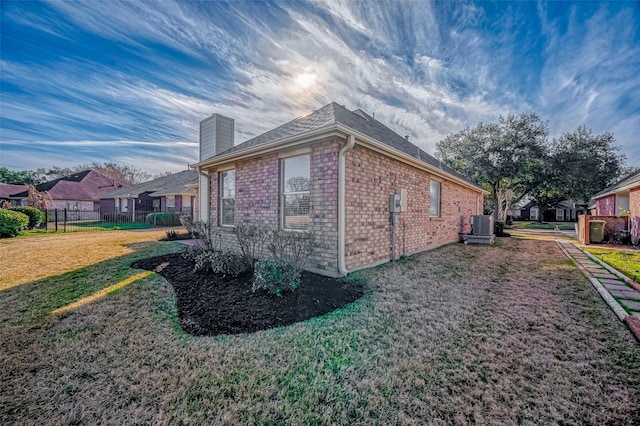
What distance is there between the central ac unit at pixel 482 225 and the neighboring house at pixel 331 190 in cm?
406

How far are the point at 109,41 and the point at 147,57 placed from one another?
0.85 metres

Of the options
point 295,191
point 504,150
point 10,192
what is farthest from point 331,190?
point 10,192

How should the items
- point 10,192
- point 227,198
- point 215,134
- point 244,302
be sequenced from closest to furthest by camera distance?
point 244,302, point 227,198, point 215,134, point 10,192

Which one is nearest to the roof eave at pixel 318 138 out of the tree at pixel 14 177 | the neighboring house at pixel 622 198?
the neighboring house at pixel 622 198

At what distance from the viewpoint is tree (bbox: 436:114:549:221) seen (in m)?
21.9

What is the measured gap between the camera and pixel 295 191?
19.1ft

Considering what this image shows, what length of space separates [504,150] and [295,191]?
24.4 m

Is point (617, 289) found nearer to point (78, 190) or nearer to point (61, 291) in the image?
point (61, 291)

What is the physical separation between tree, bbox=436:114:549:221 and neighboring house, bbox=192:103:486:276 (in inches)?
710

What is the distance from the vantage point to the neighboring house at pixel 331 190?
16.3 feet

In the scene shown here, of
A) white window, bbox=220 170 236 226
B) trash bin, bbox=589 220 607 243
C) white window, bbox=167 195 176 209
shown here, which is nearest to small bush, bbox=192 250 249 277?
white window, bbox=220 170 236 226

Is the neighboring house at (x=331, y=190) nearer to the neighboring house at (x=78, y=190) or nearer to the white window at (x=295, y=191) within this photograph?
the white window at (x=295, y=191)

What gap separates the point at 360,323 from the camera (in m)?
3.22

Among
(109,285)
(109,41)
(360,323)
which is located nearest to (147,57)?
(109,41)
